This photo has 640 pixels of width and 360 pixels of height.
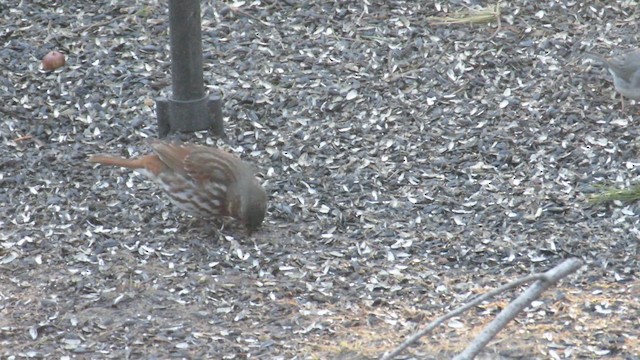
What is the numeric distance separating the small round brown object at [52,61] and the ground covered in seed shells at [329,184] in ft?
0.21

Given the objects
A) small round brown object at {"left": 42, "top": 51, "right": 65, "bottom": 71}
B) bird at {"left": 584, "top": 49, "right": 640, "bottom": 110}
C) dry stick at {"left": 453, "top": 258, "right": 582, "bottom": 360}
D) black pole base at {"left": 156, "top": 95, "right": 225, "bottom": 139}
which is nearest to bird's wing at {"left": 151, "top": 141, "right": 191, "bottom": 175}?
black pole base at {"left": 156, "top": 95, "right": 225, "bottom": 139}

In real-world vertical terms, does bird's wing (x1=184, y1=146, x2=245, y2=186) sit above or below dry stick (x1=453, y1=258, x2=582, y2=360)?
below

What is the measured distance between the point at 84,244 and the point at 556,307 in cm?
225

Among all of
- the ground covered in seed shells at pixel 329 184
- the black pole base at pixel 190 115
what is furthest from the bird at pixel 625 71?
the black pole base at pixel 190 115

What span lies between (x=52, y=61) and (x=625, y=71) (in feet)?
11.1

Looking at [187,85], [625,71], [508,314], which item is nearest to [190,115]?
[187,85]

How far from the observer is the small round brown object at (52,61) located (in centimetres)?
717

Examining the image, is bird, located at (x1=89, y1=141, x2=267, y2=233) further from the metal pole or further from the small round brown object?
the small round brown object

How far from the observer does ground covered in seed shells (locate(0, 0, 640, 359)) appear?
4996mm

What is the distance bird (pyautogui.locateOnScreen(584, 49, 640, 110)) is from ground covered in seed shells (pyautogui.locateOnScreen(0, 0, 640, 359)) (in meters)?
0.13

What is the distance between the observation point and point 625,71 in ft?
22.0

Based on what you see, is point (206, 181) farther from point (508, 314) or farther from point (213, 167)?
point (508, 314)

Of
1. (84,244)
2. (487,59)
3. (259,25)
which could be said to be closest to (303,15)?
(259,25)

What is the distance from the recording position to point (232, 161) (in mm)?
5945
